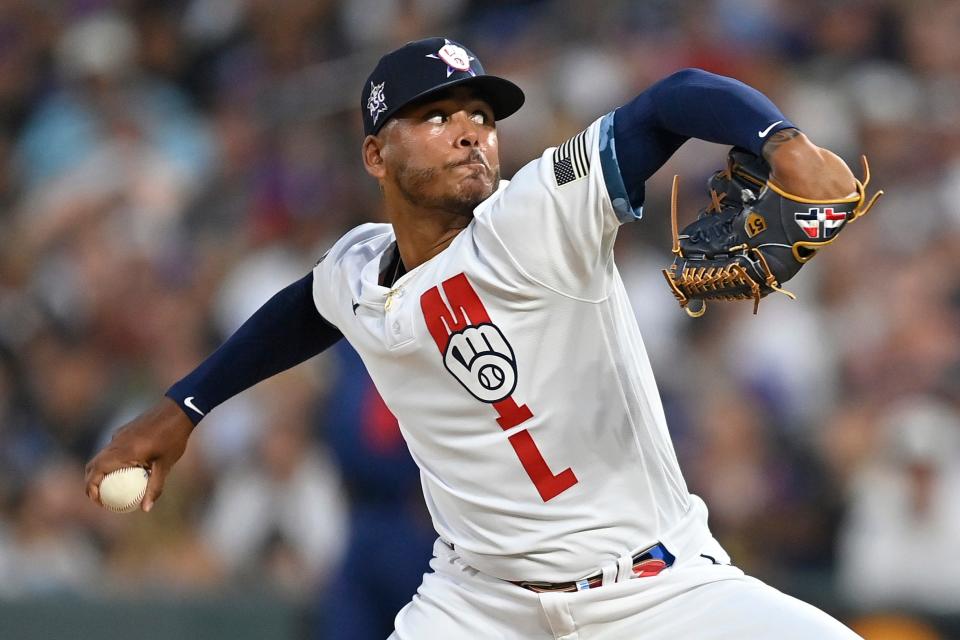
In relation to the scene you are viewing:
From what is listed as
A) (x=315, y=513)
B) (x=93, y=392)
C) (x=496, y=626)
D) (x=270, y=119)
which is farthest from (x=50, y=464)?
(x=496, y=626)

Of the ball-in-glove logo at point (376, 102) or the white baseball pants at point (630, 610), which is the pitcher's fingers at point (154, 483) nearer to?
the white baseball pants at point (630, 610)

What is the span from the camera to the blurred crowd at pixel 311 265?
19.6 feet

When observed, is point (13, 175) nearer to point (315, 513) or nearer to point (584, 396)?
point (315, 513)

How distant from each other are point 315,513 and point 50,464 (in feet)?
6.36

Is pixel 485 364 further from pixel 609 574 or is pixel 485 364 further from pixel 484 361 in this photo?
pixel 609 574

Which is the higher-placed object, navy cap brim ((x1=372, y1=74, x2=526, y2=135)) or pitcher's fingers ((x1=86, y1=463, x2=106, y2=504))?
navy cap brim ((x1=372, y1=74, x2=526, y2=135))

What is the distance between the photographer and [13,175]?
10125 millimetres

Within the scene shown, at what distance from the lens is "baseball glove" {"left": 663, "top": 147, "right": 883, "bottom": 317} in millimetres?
2717

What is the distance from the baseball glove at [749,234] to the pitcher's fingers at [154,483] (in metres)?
1.60

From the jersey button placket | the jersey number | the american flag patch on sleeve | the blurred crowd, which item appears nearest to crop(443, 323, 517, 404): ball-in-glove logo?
the jersey number

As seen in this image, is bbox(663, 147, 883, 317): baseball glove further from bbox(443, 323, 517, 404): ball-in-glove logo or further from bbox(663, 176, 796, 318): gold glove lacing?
bbox(443, 323, 517, 404): ball-in-glove logo

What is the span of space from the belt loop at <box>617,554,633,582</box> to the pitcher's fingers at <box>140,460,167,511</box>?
1.26 metres

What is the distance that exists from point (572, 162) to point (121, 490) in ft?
4.98

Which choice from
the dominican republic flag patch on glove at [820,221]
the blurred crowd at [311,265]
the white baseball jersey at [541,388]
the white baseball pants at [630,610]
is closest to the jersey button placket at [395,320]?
the white baseball jersey at [541,388]
